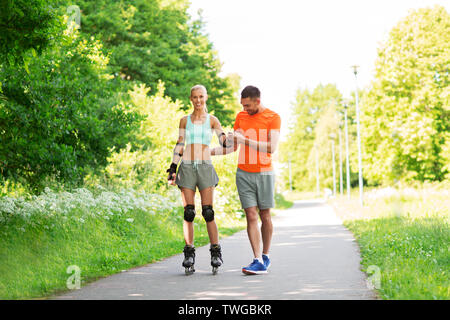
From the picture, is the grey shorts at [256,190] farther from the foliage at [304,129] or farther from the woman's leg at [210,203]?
the foliage at [304,129]

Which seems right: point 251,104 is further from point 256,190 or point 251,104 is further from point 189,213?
point 189,213

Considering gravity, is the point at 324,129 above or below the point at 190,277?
above

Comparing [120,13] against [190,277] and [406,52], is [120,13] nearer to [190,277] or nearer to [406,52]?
[406,52]

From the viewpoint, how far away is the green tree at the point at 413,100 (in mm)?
34719

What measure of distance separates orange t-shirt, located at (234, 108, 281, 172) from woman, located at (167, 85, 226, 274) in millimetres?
300

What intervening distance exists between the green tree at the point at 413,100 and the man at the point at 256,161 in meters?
29.7

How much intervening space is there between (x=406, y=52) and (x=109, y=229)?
102ft

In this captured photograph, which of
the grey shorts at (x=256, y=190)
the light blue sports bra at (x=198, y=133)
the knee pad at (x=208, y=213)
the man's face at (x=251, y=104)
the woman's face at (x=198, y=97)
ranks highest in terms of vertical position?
the woman's face at (x=198, y=97)

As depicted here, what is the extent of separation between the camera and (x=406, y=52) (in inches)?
1417

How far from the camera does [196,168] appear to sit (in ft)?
21.7

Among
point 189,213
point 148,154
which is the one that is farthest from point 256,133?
point 148,154

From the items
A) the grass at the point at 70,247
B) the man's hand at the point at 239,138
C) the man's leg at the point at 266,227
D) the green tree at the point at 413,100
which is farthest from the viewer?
the green tree at the point at 413,100

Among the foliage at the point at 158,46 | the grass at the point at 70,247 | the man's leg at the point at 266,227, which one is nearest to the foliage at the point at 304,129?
the foliage at the point at 158,46

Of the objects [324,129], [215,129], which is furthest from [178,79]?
[324,129]
